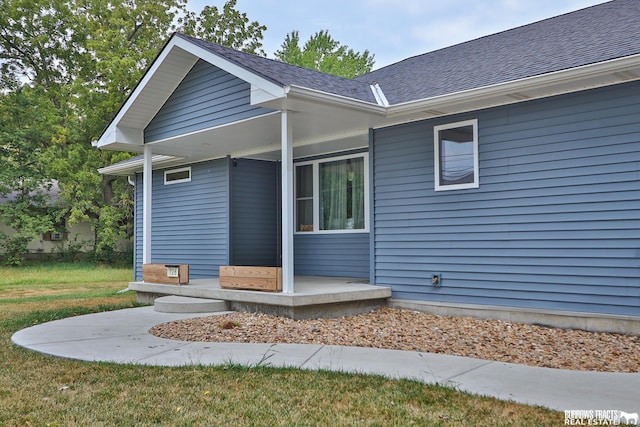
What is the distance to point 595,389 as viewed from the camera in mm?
3854

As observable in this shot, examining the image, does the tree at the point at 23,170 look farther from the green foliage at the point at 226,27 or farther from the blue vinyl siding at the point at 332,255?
Answer: the blue vinyl siding at the point at 332,255

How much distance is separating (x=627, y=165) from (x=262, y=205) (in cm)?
690

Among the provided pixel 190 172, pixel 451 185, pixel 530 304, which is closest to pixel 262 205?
pixel 190 172

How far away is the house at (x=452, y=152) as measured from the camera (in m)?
5.90

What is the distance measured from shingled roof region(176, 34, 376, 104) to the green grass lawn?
3.60 metres

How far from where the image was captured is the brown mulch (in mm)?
4977

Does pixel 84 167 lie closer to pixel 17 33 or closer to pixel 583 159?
pixel 17 33

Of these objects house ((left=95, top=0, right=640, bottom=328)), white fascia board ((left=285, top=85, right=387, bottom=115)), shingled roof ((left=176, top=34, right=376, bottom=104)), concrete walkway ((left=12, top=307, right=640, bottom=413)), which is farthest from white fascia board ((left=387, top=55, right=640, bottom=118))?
concrete walkway ((left=12, top=307, right=640, bottom=413))

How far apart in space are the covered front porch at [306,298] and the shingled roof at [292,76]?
102 inches

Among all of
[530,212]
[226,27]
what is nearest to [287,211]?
[530,212]

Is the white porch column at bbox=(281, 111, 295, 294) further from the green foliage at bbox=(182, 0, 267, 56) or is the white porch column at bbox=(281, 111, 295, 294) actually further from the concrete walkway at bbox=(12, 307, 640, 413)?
the green foliage at bbox=(182, 0, 267, 56)

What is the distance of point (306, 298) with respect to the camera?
6.76 meters

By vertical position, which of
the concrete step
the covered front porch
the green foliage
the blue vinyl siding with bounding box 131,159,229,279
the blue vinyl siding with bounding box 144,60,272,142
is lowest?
the concrete step

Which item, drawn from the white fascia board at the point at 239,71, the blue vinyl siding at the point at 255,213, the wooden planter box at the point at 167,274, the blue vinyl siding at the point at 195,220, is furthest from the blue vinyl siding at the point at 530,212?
the blue vinyl siding at the point at 195,220
